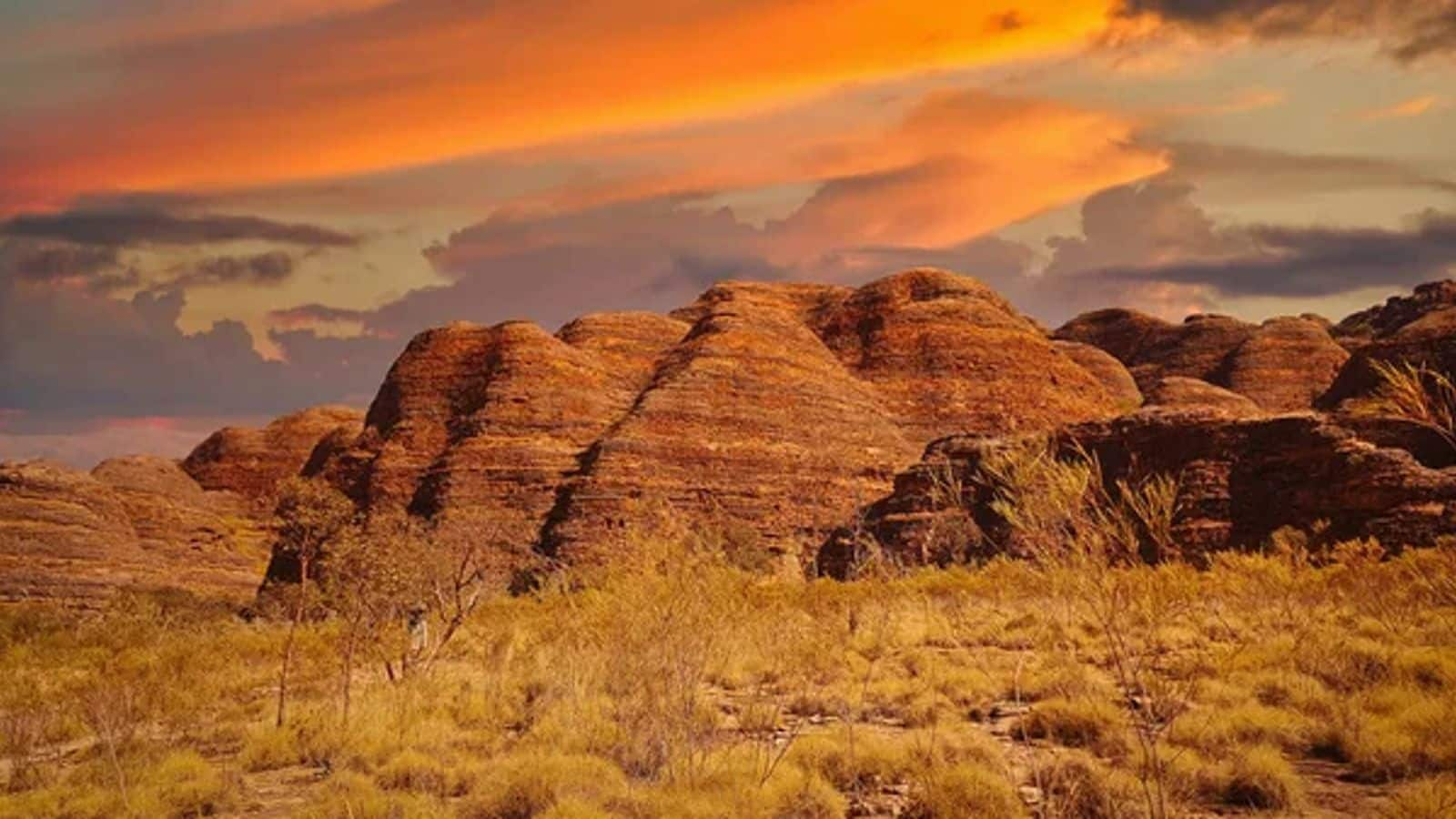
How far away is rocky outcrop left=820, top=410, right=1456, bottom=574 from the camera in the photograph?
119 ft

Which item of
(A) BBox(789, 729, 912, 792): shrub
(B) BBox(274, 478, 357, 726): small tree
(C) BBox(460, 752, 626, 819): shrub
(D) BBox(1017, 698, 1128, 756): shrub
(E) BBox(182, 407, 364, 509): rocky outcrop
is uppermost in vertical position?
(B) BBox(274, 478, 357, 726): small tree

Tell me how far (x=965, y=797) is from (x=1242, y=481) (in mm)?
35782

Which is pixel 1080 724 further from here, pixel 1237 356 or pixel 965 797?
pixel 1237 356

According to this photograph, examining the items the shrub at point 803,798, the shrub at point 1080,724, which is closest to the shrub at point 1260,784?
the shrub at point 1080,724

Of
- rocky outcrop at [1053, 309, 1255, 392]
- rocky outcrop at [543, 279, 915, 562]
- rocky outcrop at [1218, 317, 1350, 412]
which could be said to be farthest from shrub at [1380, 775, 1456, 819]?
rocky outcrop at [1053, 309, 1255, 392]

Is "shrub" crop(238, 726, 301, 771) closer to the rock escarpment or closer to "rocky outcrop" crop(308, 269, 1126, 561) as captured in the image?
"rocky outcrop" crop(308, 269, 1126, 561)

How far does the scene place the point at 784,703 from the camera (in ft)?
64.2

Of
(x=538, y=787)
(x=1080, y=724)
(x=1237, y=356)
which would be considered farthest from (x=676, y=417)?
(x=1237, y=356)

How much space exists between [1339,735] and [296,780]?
46.8 feet

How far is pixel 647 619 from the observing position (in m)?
14.6

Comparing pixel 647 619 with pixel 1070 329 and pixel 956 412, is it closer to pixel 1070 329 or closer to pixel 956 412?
pixel 956 412

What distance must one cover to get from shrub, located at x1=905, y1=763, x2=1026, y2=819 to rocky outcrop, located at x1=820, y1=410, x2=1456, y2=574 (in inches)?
920

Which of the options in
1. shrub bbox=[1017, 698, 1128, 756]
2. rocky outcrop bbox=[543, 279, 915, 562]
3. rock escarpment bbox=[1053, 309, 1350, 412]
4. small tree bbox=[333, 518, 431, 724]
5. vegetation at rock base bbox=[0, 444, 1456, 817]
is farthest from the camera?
rock escarpment bbox=[1053, 309, 1350, 412]

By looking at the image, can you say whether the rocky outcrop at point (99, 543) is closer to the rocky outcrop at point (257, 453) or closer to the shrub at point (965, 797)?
the shrub at point (965, 797)
